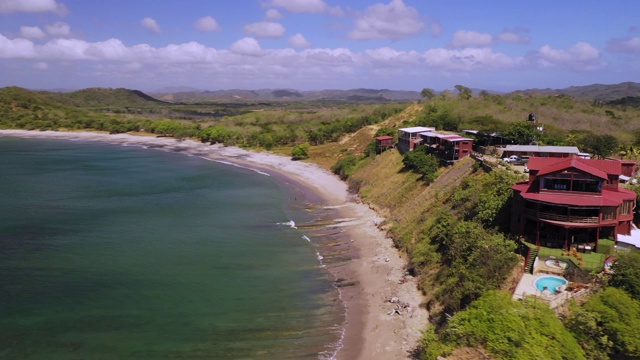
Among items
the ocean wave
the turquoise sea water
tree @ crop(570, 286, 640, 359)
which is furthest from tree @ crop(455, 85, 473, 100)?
tree @ crop(570, 286, 640, 359)

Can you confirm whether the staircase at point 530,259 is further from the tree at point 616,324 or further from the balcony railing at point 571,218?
the tree at point 616,324

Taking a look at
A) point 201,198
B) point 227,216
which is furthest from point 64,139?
point 227,216

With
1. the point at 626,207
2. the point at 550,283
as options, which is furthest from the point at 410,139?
the point at 550,283

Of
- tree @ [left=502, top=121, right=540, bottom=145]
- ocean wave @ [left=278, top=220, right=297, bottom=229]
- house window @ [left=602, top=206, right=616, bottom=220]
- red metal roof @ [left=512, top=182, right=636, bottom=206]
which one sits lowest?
ocean wave @ [left=278, top=220, right=297, bottom=229]

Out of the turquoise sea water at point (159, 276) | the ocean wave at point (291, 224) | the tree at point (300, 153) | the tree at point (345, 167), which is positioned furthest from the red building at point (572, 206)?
the tree at point (300, 153)

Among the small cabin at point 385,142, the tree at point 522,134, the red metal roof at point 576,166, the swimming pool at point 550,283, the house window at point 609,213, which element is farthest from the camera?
the small cabin at point 385,142

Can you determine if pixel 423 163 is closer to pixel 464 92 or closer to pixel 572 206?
pixel 572 206

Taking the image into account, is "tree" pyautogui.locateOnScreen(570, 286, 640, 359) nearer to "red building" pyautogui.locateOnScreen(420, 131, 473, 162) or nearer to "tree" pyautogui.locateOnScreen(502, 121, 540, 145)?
→ "red building" pyautogui.locateOnScreen(420, 131, 473, 162)

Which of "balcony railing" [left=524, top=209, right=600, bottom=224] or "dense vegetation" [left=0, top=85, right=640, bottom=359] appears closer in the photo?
"dense vegetation" [left=0, top=85, right=640, bottom=359]
